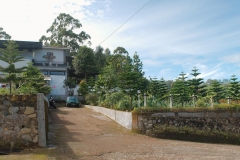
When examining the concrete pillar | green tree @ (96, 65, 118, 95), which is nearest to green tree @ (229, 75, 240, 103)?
green tree @ (96, 65, 118, 95)

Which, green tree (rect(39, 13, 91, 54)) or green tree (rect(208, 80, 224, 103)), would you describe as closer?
green tree (rect(208, 80, 224, 103))

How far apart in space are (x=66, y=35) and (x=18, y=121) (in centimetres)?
3484

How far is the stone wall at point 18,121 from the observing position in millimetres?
6734

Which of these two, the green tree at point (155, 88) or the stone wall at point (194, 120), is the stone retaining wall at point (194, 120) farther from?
the green tree at point (155, 88)

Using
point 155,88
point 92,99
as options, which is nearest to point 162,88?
point 155,88

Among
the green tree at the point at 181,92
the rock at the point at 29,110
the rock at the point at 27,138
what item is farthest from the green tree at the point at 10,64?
the green tree at the point at 181,92

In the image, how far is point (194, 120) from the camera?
11469mm

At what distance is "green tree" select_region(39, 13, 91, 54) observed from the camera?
40.0 m

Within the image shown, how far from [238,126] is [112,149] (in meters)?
7.79

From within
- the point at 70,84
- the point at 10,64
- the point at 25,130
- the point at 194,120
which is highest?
the point at 70,84

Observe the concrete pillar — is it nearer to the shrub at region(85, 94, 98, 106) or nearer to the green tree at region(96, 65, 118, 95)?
the green tree at region(96, 65, 118, 95)

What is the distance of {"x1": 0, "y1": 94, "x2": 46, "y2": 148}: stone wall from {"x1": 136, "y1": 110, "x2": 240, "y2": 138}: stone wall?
17.9ft

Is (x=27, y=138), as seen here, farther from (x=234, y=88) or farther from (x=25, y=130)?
(x=234, y=88)

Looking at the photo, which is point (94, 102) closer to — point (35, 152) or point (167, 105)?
point (167, 105)
